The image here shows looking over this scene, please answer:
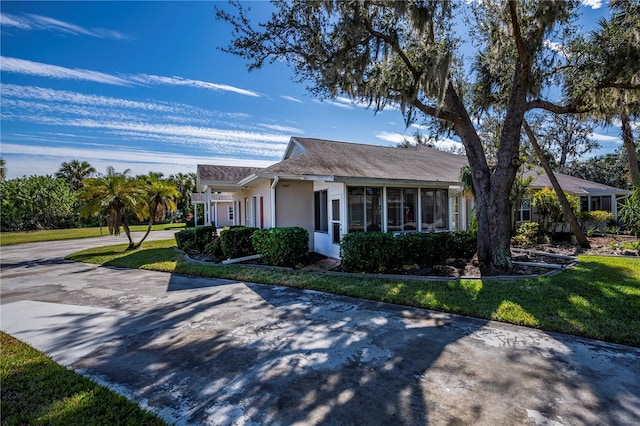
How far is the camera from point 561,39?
933cm

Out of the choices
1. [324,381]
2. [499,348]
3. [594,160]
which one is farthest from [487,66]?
[594,160]

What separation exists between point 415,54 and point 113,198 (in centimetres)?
1463

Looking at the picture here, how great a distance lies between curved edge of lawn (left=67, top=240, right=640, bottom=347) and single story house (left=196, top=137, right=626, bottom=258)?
9.70 feet

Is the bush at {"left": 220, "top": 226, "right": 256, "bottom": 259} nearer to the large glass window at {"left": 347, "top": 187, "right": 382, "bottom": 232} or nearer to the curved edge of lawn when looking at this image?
the curved edge of lawn

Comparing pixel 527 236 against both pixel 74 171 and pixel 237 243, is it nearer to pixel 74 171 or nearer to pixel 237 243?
pixel 237 243

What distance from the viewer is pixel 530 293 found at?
6.36m

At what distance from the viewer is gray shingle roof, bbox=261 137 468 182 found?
1102cm

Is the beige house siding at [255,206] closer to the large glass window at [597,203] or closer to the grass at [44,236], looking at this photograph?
the grass at [44,236]

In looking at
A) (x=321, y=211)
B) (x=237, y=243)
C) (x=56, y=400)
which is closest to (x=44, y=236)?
(x=237, y=243)

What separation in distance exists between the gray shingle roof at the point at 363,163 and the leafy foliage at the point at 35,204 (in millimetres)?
32977

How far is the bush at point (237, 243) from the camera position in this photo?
1130 cm

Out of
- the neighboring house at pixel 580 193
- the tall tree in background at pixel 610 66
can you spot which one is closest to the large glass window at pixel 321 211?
the tall tree in background at pixel 610 66

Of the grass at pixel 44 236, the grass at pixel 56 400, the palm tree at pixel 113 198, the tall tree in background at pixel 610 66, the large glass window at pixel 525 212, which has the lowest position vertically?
the grass at pixel 44 236

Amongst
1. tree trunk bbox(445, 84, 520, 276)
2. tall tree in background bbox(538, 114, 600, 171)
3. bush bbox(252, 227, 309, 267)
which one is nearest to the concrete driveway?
bush bbox(252, 227, 309, 267)
